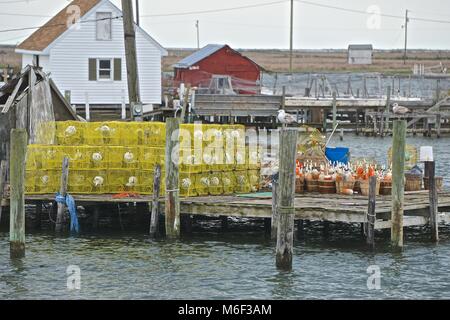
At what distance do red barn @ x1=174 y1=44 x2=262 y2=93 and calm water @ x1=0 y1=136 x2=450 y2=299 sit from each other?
4685 centimetres

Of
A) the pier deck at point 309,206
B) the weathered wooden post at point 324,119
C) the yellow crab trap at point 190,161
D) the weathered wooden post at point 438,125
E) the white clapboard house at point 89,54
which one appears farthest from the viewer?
the weathered wooden post at point 438,125

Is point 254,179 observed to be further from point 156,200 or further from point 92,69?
point 92,69

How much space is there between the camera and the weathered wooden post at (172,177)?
25.2 metres

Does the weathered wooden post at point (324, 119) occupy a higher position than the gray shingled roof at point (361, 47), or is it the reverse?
the gray shingled roof at point (361, 47)

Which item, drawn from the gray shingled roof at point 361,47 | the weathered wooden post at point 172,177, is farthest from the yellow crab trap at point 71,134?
the gray shingled roof at point 361,47

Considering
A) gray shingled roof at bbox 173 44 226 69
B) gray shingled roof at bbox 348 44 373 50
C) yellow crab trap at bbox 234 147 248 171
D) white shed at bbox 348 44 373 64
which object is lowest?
yellow crab trap at bbox 234 147 248 171

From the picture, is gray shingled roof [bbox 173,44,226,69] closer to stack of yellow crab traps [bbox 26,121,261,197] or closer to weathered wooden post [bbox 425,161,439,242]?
stack of yellow crab traps [bbox 26,121,261,197]

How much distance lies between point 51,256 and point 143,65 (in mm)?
35034

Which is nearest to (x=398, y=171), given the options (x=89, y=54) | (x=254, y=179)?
(x=254, y=179)

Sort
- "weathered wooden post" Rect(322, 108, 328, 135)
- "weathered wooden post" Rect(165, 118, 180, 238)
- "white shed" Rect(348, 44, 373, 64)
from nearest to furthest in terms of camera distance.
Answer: "weathered wooden post" Rect(165, 118, 180, 238) → "weathered wooden post" Rect(322, 108, 328, 135) → "white shed" Rect(348, 44, 373, 64)

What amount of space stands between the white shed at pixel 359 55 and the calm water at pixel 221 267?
10698 centimetres

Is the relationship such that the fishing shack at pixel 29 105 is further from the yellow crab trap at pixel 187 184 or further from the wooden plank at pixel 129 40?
the yellow crab trap at pixel 187 184

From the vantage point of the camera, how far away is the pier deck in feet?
81.5

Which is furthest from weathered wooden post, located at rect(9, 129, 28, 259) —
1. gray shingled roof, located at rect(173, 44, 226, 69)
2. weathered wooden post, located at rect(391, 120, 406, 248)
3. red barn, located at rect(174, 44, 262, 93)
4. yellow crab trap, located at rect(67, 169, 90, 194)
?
gray shingled roof, located at rect(173, 44, 226, 69)
